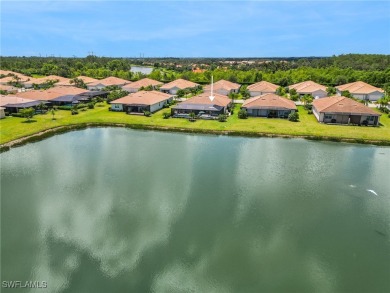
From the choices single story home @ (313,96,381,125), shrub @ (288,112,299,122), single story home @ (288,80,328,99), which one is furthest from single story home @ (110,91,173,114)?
single story home @ (288,80,328,99)

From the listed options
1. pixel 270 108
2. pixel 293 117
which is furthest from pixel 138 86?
pixel 293 117

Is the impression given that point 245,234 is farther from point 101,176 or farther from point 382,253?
point 101,176

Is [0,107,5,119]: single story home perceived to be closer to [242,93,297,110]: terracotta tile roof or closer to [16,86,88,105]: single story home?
[16,86,88,105]: single story home

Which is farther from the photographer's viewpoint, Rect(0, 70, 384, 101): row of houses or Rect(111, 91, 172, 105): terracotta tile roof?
Rect(0, 70, 384, 101): row of houses

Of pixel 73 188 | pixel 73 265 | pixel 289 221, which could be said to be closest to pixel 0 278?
pixel 73 265

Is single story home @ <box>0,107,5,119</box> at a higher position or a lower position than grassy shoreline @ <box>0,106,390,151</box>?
higher

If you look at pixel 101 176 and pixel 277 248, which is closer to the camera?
pixel 277 248

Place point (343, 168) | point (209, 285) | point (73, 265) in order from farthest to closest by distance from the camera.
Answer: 1. point (343, 168)
2. point (73, 265)
3. point (209, 285)
